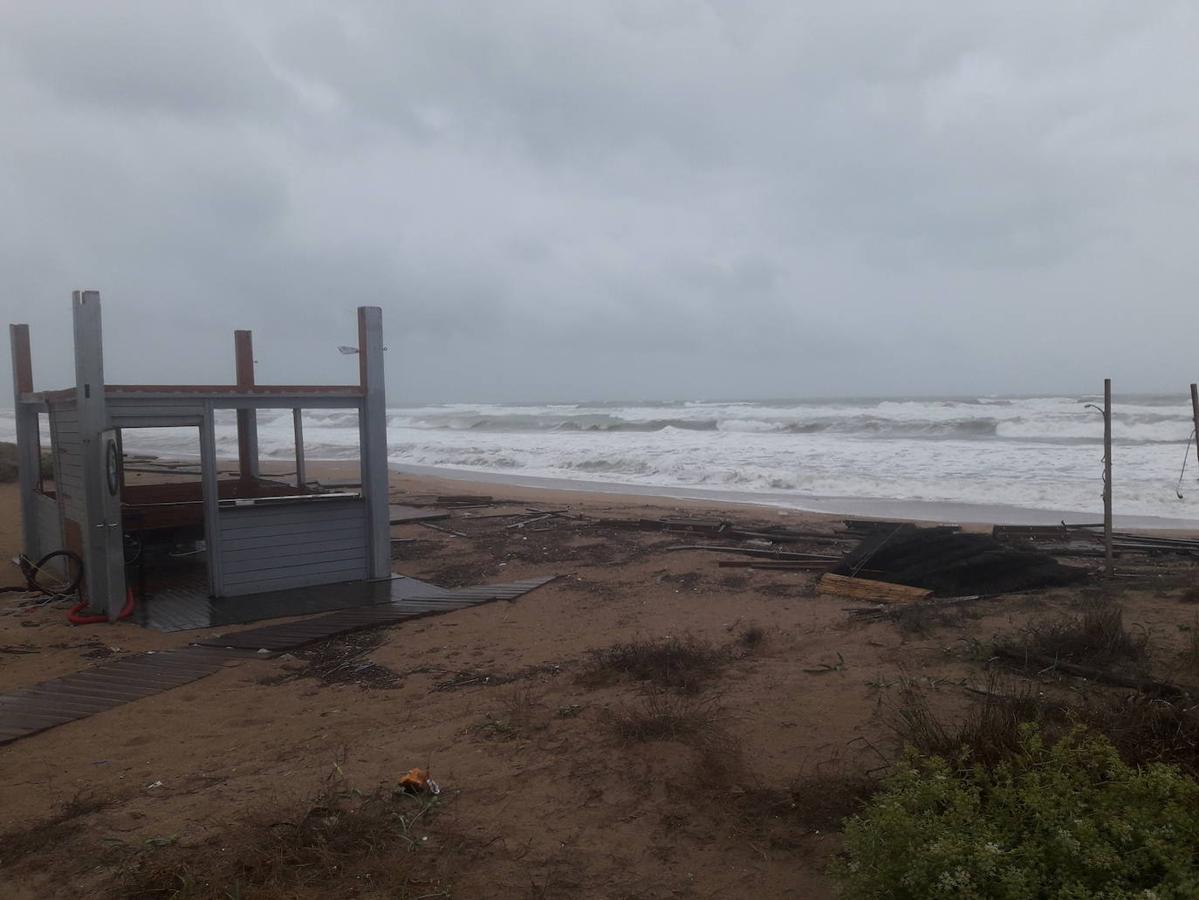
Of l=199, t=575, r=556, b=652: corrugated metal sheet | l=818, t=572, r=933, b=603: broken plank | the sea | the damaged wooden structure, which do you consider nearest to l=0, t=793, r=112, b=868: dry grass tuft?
l=199, t=575, r=556, b=652: corrugated metal sheet

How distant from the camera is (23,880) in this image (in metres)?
3.51

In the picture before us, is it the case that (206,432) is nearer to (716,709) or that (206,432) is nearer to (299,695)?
(299,695)

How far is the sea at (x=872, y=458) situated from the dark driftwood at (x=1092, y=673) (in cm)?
305

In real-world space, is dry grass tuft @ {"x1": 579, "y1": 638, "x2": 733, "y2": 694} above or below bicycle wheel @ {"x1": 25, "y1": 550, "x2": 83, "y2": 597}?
below

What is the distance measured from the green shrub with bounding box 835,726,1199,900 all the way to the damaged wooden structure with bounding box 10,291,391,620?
23.7 ft

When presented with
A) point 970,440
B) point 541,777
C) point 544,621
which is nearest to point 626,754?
point 541,777

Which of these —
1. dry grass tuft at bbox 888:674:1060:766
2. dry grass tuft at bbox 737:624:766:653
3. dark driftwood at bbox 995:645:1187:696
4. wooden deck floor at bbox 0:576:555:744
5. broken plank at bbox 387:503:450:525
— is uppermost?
dry grass tuft at bbox 888:674:1060:766

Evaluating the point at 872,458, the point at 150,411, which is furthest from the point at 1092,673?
the point at 872,458

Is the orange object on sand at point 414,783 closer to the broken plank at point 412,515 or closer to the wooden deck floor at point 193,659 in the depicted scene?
the wooden deck floor at point 193,659

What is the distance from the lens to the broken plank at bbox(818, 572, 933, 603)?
790cm

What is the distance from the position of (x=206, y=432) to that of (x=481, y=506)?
328 inches

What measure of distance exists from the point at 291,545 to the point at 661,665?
5017 mm

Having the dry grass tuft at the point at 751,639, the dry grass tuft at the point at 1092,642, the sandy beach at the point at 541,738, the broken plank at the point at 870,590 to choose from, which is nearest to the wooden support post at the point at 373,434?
the sandy beach at the point at 541,738

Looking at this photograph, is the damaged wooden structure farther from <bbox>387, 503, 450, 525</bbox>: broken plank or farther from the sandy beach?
<bbox>387, 503, 450, 525</bbox>: broken plank
